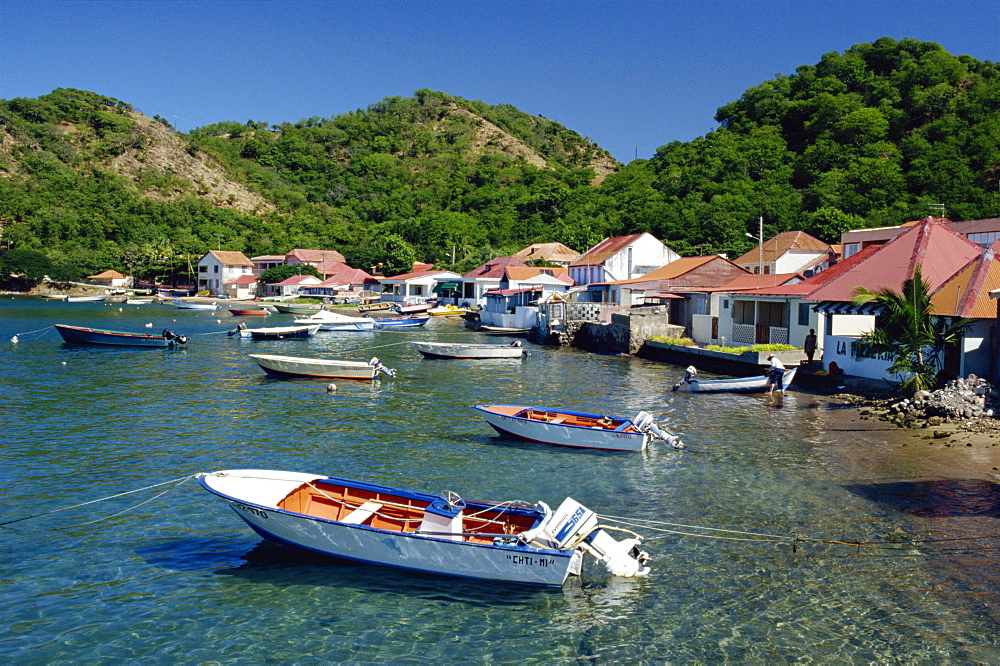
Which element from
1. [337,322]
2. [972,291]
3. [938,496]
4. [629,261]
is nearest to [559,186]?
[629,261]

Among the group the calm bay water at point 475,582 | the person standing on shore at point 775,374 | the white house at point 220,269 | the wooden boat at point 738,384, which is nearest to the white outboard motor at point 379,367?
the calm bay water at point 475,582

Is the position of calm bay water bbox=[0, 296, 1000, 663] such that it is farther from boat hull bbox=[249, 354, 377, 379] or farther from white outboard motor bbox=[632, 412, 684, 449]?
boat hull bbox=[249, 354, 377, 379]

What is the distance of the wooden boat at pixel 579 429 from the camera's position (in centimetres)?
2144

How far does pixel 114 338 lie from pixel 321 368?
23930 millimetres

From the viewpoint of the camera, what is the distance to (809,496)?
17.2 m

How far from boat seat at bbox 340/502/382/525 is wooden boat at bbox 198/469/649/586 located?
20mm

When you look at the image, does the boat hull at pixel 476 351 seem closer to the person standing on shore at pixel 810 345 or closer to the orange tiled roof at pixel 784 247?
the person standing on shore at pixel 810 345

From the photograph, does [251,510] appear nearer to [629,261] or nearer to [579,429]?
[579,429]

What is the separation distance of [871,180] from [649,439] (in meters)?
83.0

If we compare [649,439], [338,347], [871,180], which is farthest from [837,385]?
[871,180]

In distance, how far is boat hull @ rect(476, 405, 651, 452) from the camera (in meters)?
21.4

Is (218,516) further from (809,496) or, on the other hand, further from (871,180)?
(871,180)

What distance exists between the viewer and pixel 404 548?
12414 mm

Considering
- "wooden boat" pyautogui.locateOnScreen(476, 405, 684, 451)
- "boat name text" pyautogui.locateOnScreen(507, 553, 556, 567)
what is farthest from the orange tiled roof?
"boat name text" pyautogui.locateOnScreen(507, 553, 556, 567)
